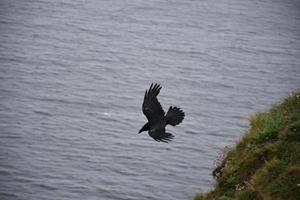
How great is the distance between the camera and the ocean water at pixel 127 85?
5775 centimetres

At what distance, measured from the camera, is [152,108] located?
52.2 feet

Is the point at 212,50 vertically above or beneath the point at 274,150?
beneath

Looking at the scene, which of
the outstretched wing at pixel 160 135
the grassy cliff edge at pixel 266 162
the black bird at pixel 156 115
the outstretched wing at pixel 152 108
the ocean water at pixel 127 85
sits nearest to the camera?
the grassy cliff edge at pixel 266 162

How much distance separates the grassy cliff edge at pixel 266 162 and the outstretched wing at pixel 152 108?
2.41 m

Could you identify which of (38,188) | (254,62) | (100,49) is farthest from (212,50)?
(38,188)

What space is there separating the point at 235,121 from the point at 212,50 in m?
45.0

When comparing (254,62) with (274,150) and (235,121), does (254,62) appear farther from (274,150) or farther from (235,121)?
(274,150)

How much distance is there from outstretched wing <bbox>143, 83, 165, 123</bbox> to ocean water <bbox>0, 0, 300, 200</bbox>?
30829 millimetres

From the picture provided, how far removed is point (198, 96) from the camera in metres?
83.9

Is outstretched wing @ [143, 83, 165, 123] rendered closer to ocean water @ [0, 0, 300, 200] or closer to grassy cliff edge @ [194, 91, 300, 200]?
grassy cliff edge @ [194, 91, 300, 200]

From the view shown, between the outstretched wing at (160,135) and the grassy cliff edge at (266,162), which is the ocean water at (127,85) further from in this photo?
the outstretched wing at (160,135)

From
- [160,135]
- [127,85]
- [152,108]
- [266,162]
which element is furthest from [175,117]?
[127,85]

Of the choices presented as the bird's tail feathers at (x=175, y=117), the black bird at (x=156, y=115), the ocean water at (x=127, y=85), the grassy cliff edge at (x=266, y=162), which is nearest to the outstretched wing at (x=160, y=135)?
the black bird at (x=156, y=115)

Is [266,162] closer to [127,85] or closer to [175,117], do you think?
[175,117]
